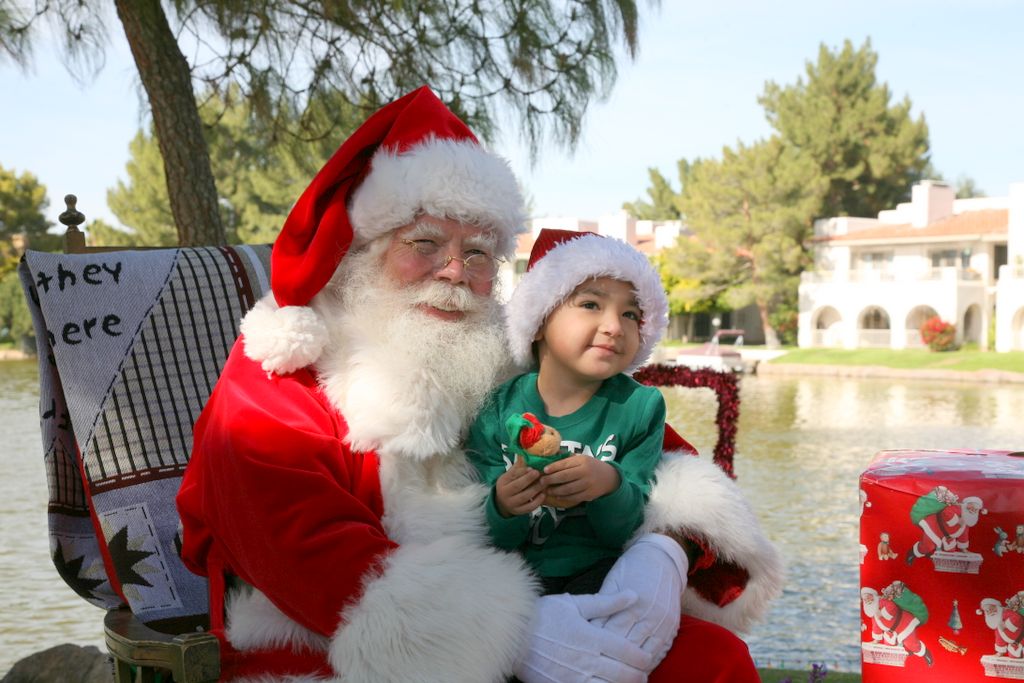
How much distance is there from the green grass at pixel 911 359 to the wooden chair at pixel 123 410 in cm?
2457

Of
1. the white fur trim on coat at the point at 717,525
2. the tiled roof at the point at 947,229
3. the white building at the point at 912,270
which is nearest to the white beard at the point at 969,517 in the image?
the white fur trim on coat at the point at 717,525

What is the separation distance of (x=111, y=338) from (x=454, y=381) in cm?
95

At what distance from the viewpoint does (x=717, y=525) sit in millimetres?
1929

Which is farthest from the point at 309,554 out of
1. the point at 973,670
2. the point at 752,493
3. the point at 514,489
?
the point at 752,493

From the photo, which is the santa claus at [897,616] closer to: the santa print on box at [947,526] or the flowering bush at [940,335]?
the santa print on box at [947,526]

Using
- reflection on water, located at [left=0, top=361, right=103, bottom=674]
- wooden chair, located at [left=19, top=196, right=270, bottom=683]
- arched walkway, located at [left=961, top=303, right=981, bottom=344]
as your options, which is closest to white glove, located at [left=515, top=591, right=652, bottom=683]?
wooden chair, located at [left=19, top=196, right=270, bottom=683]

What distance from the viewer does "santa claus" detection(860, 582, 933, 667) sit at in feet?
6.24

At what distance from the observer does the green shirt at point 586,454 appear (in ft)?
5.94

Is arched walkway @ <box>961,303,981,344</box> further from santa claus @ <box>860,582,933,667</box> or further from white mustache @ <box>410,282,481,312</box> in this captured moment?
white mustache @ <box>410,282,481,312</box>

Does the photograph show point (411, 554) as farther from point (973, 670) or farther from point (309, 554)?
point (973, 670)

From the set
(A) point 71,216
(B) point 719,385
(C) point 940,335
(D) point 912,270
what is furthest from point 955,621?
(D) point 912,270

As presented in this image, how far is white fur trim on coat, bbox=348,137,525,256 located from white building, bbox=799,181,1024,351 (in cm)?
2916

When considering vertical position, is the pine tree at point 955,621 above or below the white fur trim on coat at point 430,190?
below

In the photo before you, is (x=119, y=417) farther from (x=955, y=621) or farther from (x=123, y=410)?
(x=955, y=621)
